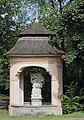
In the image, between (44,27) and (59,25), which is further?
(44,27)

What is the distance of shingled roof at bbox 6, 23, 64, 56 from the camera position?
21372mm

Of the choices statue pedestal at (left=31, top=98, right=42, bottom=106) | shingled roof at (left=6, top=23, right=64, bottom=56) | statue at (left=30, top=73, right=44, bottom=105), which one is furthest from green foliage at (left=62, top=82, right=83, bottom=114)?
shingled roof at (left=6, top=23, right=64, bottom=56)

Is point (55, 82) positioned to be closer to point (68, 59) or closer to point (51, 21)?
point (68, 59)

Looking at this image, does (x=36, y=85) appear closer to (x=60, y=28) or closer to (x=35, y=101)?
(x=35, y=101)

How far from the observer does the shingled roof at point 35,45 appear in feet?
70.1

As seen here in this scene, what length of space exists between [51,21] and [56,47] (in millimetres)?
1690

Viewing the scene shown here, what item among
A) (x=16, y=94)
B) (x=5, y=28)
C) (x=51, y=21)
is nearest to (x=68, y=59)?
(x=51, y=21)

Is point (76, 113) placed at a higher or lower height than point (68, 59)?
lower

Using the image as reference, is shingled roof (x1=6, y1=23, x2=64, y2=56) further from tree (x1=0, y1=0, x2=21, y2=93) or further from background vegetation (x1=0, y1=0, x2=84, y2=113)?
tree (x1=0, y1=0, x2=21, y2=93)

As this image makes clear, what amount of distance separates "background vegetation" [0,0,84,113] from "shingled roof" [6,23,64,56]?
59 centimetres

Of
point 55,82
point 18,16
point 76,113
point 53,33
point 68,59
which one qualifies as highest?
point 18,16

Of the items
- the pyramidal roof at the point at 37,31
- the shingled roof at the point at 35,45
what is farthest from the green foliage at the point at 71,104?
the pyramidal roof at the point at 37,31

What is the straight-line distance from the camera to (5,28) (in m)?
28.7

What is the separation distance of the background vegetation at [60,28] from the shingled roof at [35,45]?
0.59 m
